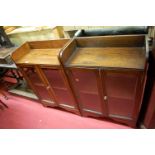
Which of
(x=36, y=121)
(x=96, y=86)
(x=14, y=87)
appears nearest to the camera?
(x=96, y=86)

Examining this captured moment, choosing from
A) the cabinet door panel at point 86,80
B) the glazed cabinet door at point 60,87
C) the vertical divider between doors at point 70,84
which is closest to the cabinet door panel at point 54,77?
the glazed cabinet door at point 60,87

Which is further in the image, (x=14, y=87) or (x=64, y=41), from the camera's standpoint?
(x=14, y=87)

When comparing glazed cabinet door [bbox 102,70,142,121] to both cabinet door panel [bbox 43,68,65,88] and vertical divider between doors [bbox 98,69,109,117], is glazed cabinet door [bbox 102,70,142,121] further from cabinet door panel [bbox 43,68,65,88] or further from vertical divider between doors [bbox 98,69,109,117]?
cabinet door panel [bbox 43,68,65,88]

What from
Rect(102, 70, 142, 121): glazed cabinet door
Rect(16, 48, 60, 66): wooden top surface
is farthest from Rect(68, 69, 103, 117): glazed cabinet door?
Rect(16, 48, 60, 66): wooden top surface

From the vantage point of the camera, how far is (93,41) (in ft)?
5.60

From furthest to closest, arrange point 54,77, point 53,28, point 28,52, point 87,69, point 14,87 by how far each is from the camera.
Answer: point 14,87 < point 53,28 < point 28,52 < point 54,77 < point 87,69

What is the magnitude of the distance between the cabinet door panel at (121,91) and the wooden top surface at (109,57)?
9cm

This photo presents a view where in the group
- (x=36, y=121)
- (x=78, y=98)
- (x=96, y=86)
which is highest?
(x=96, y=86)

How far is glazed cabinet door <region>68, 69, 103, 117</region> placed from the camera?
5.08 feet

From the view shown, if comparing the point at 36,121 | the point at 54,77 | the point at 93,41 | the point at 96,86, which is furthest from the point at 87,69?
the point at 36,121

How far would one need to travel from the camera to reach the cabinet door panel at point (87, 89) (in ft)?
5.07

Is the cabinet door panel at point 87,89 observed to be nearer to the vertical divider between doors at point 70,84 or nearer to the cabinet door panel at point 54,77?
the vertical divider between doors at point 70,84
